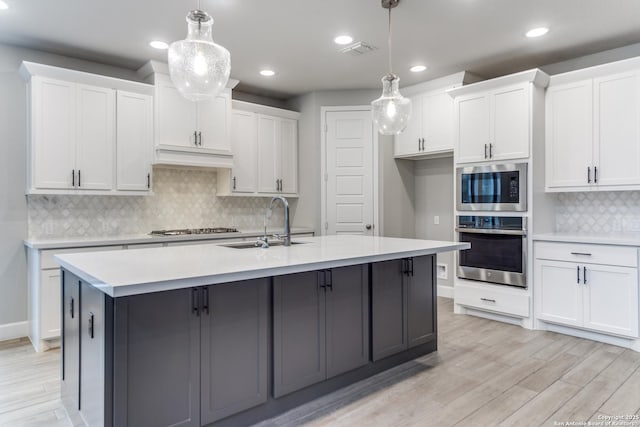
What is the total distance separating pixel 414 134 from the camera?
5094 millimetres

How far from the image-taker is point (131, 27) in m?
3.43

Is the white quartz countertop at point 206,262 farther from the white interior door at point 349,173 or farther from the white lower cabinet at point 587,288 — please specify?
the white interior door at point 349,173

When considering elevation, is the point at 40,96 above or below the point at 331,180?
above

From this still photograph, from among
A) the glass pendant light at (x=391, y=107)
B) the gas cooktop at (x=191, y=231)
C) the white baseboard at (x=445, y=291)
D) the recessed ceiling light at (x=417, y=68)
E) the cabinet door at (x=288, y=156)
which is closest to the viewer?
the glass pendant light at (x=391, y=107)

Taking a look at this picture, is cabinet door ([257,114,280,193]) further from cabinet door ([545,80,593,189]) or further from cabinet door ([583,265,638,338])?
cabinet door ([583,265,638,338])

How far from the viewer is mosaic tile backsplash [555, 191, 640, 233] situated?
384 centimetres

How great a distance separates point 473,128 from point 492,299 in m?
1.80

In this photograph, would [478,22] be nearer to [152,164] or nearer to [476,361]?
[476,361]

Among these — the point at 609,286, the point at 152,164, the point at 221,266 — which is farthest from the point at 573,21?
the point at 152,164

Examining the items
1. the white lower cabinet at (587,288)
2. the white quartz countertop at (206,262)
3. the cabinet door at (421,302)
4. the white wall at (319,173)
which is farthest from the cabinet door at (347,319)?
the white wall at (319,173)

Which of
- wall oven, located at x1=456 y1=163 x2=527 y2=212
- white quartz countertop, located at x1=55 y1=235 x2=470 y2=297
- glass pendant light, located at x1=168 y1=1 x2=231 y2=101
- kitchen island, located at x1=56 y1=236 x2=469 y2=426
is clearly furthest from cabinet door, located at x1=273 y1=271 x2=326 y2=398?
wall oven, located at x1=456 y1=163 x2=527 y2=212

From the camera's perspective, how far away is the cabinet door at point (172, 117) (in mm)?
4211

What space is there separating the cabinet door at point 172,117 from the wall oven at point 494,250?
10.1 feet

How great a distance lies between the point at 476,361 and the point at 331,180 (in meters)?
2.91
